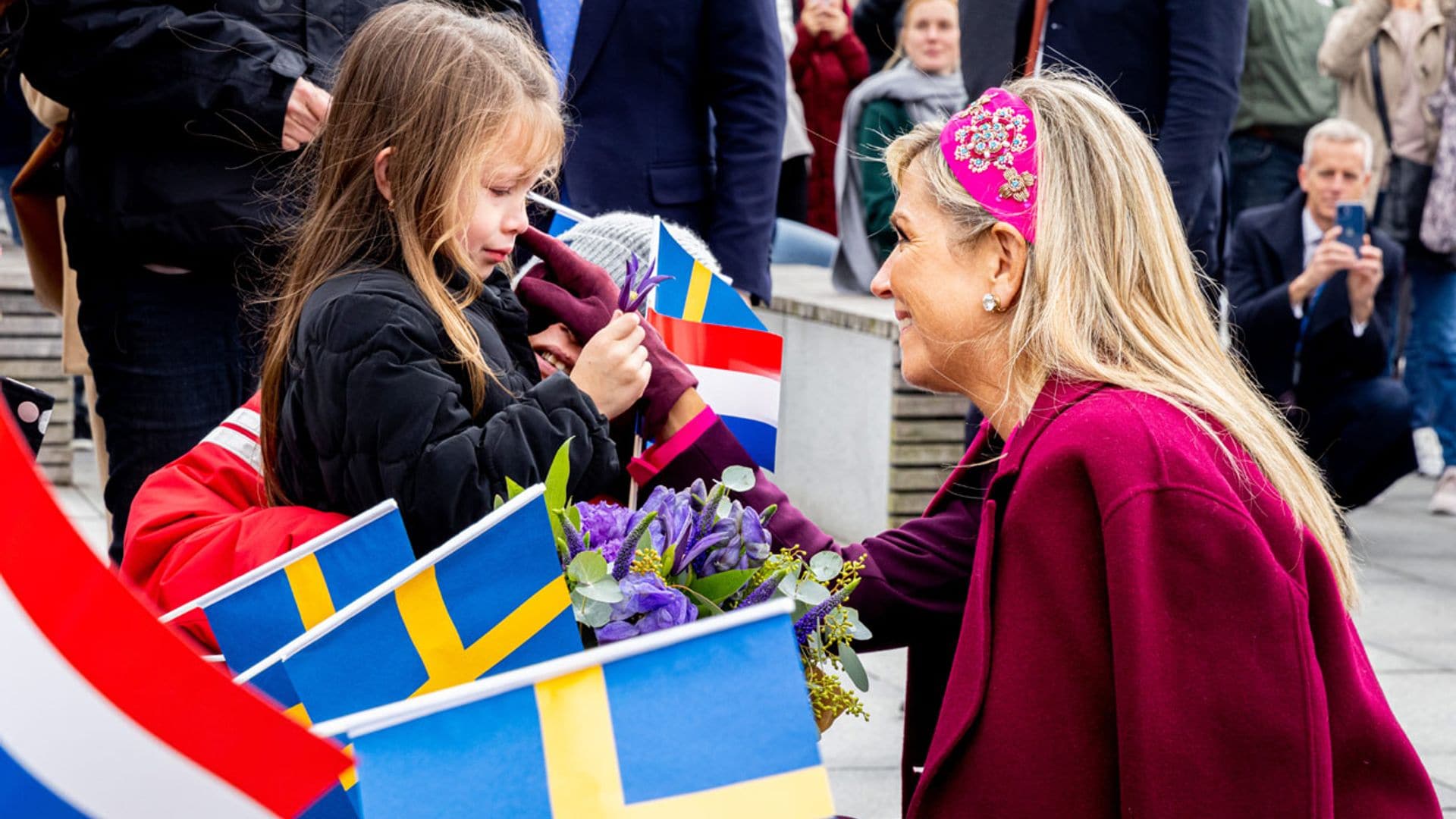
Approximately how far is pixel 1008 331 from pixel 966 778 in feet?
1.90

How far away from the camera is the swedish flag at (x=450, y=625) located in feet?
5.68

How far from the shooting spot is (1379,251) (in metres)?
6.41

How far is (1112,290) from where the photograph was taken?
2221mm

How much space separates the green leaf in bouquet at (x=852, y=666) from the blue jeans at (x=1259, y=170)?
645 cm

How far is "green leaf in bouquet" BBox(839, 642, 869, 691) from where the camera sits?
2.17 metres

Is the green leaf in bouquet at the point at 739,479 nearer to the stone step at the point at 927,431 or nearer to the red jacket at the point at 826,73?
the stone step at the point at 927,431

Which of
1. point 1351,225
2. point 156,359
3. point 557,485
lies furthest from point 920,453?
point 557,485

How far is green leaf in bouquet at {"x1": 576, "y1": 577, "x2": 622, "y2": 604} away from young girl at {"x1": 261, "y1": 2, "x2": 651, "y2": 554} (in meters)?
0.46

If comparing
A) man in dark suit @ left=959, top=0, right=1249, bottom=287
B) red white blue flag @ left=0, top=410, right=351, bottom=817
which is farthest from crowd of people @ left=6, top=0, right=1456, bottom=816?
man in dark suit @ left=959, top=0, right=1249, bottom=287

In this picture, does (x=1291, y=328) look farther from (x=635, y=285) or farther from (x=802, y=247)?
(x=635, y=285)

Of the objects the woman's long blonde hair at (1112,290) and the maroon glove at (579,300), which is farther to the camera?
the maroon glove at (579,300)

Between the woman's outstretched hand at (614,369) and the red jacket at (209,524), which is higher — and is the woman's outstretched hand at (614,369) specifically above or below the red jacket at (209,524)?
above

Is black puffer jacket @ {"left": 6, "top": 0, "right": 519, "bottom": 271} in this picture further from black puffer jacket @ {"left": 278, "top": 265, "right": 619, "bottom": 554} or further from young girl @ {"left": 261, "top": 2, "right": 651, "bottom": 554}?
black puffer jacket @ {"left": 278, "top": 265, "right": 619, "bottom": 554}

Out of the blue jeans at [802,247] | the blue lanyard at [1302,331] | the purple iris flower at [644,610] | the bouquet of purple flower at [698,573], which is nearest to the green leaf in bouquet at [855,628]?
the bouquet of purple flower at [698,573]
